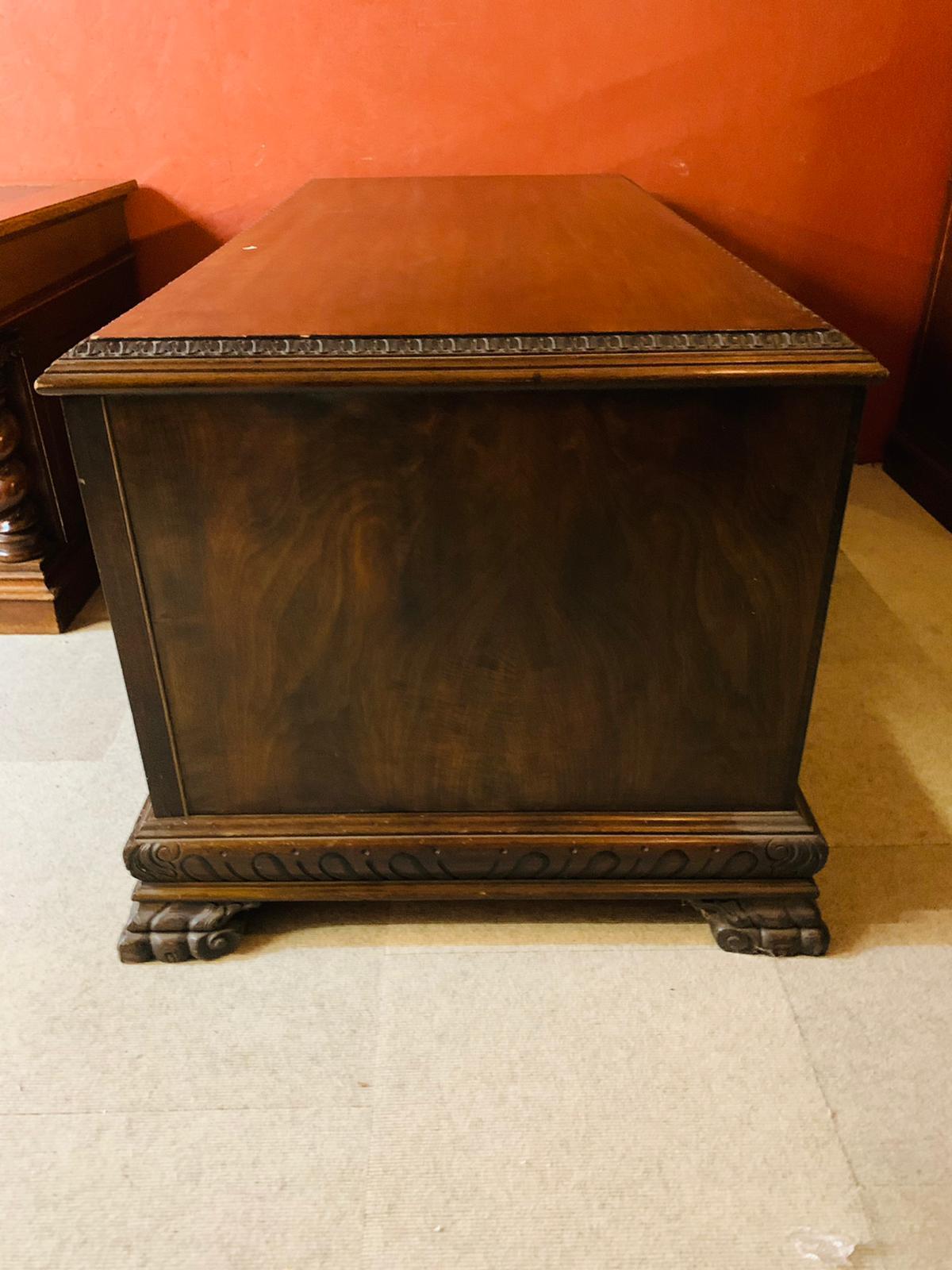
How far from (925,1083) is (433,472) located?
74cm

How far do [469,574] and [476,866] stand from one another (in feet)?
1.08

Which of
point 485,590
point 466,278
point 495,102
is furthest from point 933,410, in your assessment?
point 485,590

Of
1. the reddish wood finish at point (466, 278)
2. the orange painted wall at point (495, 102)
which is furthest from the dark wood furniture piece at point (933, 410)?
the reddish wood finish at point (466, 278)

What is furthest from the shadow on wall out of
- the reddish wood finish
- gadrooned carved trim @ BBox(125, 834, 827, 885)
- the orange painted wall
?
gadrooned carved trim @ BBox(125, 834, 827, 885)

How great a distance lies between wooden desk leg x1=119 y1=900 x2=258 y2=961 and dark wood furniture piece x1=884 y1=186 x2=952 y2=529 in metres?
1.75

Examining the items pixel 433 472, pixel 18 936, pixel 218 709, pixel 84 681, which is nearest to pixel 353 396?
pixel 433 472

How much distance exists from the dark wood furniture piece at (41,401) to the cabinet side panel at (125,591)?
2.70ft

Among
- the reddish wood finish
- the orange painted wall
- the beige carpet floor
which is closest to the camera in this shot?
the beige carpet floor

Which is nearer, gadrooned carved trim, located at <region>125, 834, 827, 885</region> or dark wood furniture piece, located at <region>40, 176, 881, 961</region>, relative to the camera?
dark wood furniture piece, located at <region>40, 176, 881, 961</region>

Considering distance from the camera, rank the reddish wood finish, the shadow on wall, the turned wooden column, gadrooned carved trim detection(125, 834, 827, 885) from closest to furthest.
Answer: the reddish wood finish < gadrooned carved trim detection(125, 834, 827, 885) < the turned wooden column < the shadow on wall

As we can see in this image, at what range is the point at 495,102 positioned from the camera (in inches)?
79.8

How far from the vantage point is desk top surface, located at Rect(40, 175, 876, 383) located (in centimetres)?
89

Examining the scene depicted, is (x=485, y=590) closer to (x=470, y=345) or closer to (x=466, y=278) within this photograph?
(x=470, y=345)

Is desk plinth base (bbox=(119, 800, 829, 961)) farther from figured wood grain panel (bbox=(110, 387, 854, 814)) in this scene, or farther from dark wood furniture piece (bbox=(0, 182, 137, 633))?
dark wood furniture piece (bbox=(0, 182, 137, 633))
